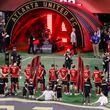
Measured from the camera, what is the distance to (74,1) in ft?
115

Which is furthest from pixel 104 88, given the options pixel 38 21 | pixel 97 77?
pixel 38 21

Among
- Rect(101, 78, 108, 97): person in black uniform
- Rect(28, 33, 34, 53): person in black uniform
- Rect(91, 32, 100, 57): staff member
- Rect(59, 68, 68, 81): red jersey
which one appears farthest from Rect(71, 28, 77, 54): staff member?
Rect(101, 78, 108, 97): person in black uniform

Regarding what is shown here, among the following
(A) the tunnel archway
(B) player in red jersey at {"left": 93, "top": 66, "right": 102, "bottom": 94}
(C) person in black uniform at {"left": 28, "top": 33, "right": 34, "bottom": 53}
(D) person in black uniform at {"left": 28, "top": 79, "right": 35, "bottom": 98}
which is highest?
(A) the tunnel archway

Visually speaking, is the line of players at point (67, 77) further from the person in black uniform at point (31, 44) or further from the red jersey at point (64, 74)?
the person in black uniform at point (31, 44)

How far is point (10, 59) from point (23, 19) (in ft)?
19.3

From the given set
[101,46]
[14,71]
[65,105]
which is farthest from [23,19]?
[65,105]

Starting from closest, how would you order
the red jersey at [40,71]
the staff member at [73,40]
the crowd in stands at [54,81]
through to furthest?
the crowd in stands at [54,81]
the red jersey at [40,71]
the staff member at [73,40]

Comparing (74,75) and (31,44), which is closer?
(74,75)

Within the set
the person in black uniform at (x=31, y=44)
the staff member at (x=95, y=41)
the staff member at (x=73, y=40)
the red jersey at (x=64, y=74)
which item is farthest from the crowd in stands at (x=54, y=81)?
the person in black uniform at (x=31, y=44)

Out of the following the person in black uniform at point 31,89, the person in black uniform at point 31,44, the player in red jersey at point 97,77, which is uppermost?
the person in black uniform at point 31,44

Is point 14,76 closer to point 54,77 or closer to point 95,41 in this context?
point 54,77

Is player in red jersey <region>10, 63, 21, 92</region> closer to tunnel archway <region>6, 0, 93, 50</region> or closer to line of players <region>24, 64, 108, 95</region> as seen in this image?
line of players <region>24, 64, 108, 95</region>

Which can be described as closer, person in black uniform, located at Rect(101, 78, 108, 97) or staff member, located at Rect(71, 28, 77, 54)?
person in black uniform, located at Rect(101, 78, 108, 97)

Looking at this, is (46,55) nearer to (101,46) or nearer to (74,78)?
(101,46)
